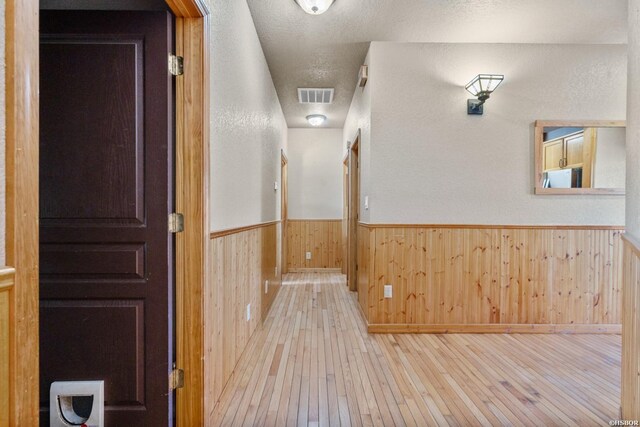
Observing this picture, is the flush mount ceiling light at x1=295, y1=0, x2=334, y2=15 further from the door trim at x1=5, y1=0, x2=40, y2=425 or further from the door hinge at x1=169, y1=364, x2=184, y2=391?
the door hinge at x1=169, y1=364, x2=184, y2=391

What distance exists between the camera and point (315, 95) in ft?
14.0

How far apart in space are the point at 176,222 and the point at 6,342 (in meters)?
0.91

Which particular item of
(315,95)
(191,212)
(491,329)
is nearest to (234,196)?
(191,212)

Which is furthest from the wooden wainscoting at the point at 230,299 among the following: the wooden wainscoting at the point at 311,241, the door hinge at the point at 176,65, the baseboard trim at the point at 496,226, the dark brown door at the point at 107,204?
the wooden wainscoting at the point at 311,241

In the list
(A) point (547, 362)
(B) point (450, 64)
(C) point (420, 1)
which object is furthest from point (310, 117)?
(A) point (547, 362)

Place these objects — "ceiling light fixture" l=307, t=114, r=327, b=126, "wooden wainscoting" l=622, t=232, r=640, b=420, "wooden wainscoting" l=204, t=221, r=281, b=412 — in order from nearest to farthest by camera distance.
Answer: "wooden wainscoting" l=622, t=232, r=640, b=420
"wooden wainscoting" l=204, t=221, r=281, b=412
"ceiling light fixture" l=307, t=114, r=327, b=126

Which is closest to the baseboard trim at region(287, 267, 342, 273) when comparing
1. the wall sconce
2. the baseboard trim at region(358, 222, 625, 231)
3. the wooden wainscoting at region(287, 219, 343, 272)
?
the wooden wainscoting at region(287, 219, 343, 272)

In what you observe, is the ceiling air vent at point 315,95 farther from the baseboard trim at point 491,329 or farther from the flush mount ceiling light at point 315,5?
the baseboard trim at point 491,329

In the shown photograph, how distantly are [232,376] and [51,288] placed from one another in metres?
1.14

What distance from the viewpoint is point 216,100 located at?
1745mm

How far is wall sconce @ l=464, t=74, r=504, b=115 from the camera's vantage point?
2.69 m

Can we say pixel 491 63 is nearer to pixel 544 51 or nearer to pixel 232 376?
pixel 544 51

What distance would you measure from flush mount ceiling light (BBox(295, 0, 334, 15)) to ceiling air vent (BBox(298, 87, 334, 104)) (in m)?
1.64

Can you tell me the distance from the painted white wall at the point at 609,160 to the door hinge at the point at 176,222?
3366mm
